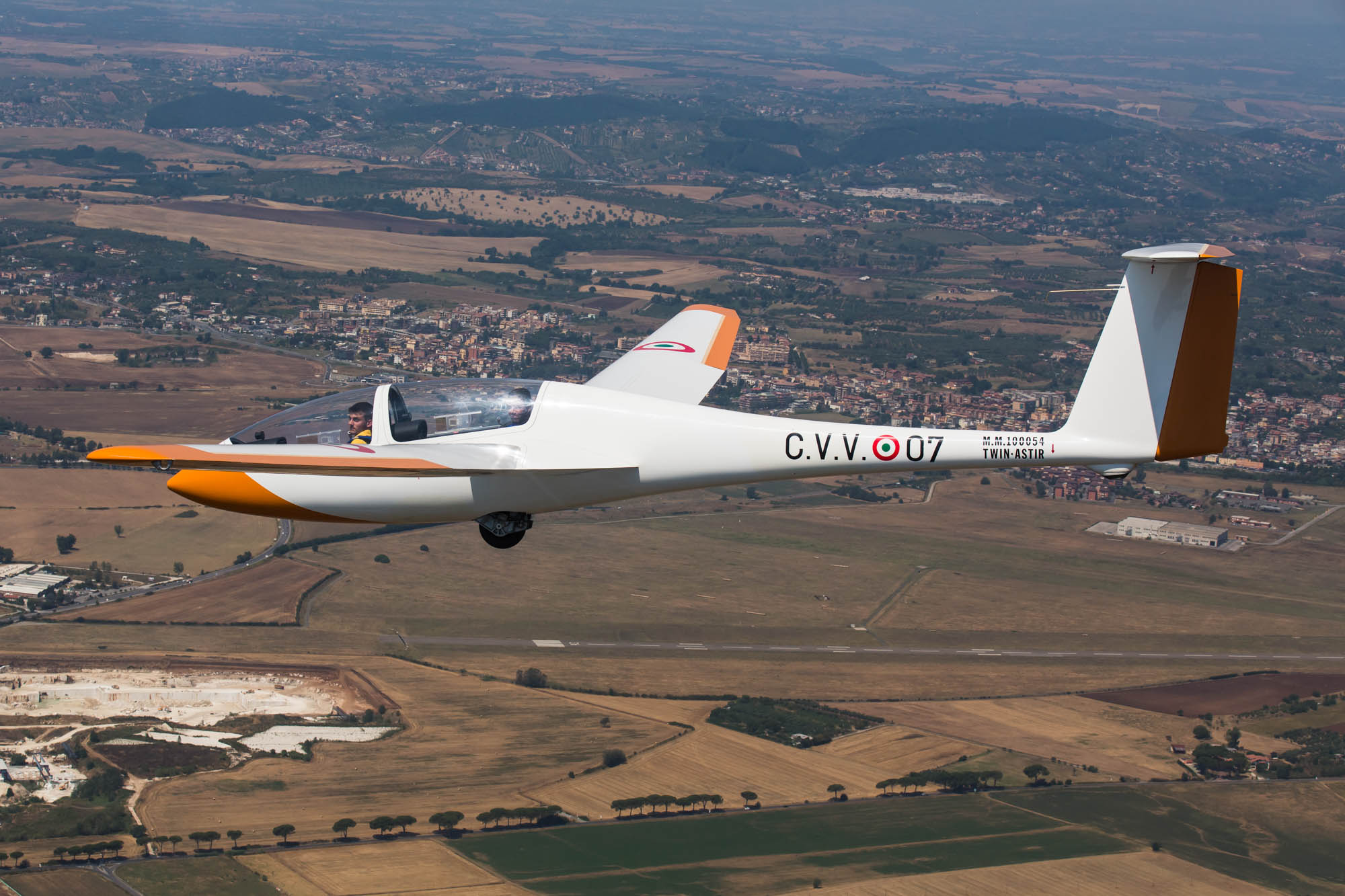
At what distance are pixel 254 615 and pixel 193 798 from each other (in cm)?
1857

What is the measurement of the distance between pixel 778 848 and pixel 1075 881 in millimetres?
14859

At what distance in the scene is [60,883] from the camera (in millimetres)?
66125

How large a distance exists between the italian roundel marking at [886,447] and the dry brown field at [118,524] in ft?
243

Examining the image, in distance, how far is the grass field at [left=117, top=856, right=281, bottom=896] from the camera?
208 feet

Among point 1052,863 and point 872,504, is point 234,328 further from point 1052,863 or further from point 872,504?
point 1052,863

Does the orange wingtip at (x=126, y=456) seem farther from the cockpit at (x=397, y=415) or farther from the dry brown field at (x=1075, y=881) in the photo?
the dry brown field at (x=1075, y=881)

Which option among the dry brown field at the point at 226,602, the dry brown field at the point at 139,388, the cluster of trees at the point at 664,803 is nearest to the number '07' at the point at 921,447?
the cluster of trees at the point at 664,803

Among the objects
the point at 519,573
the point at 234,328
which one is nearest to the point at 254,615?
the point at 519,573

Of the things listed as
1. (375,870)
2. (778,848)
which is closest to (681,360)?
(375,870)

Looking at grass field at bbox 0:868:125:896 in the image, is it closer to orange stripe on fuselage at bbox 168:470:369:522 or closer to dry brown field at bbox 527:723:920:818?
dry brown field at bbox 527:723:920:818

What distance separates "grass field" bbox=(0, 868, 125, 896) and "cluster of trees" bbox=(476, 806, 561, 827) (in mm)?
17815

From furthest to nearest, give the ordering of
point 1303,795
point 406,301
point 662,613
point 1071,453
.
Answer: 1. point 406,301
2. point 662,613
3. point 1303,795
4. point 1071,453

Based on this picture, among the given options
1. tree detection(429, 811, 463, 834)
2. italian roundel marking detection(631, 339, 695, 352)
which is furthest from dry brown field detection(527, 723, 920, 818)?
italian roundel marking detection(631, 339, 695, 352)

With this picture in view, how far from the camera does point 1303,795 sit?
255 feet
